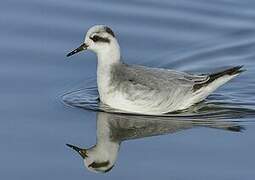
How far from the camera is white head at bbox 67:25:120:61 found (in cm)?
1341

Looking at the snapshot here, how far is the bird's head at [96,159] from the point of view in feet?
38.2

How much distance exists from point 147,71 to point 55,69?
5.23 feet

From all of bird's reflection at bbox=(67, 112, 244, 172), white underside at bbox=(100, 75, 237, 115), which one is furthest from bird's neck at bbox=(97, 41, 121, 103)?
bird's reflection at bbox=(67, 112, 244, 172)

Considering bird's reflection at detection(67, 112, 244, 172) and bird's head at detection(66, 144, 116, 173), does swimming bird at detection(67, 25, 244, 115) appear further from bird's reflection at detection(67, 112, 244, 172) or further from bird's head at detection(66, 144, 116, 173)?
bird's head at detection(66, 144, 116, 173)

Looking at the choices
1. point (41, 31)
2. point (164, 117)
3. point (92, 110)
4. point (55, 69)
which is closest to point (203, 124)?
point (164, 117)

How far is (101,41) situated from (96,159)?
2.14m

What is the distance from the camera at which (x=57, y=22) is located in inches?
616

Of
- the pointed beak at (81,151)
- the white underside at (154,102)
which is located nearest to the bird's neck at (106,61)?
the white underside at (154,102)

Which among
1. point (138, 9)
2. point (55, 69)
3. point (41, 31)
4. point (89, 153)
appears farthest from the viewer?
point (138, 9)

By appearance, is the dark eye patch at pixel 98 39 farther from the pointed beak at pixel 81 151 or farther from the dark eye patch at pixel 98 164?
the dark eye patch at pixel 98 164

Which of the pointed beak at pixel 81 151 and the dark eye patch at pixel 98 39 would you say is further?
the dark eye patch at pixel 98 39

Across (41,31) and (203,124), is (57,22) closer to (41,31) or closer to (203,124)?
(41,31)

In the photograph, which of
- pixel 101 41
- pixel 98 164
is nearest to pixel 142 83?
pixel 101 41

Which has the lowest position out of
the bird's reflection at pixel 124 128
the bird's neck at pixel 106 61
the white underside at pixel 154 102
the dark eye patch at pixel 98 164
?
the dark eye patch at pixel 98 164
